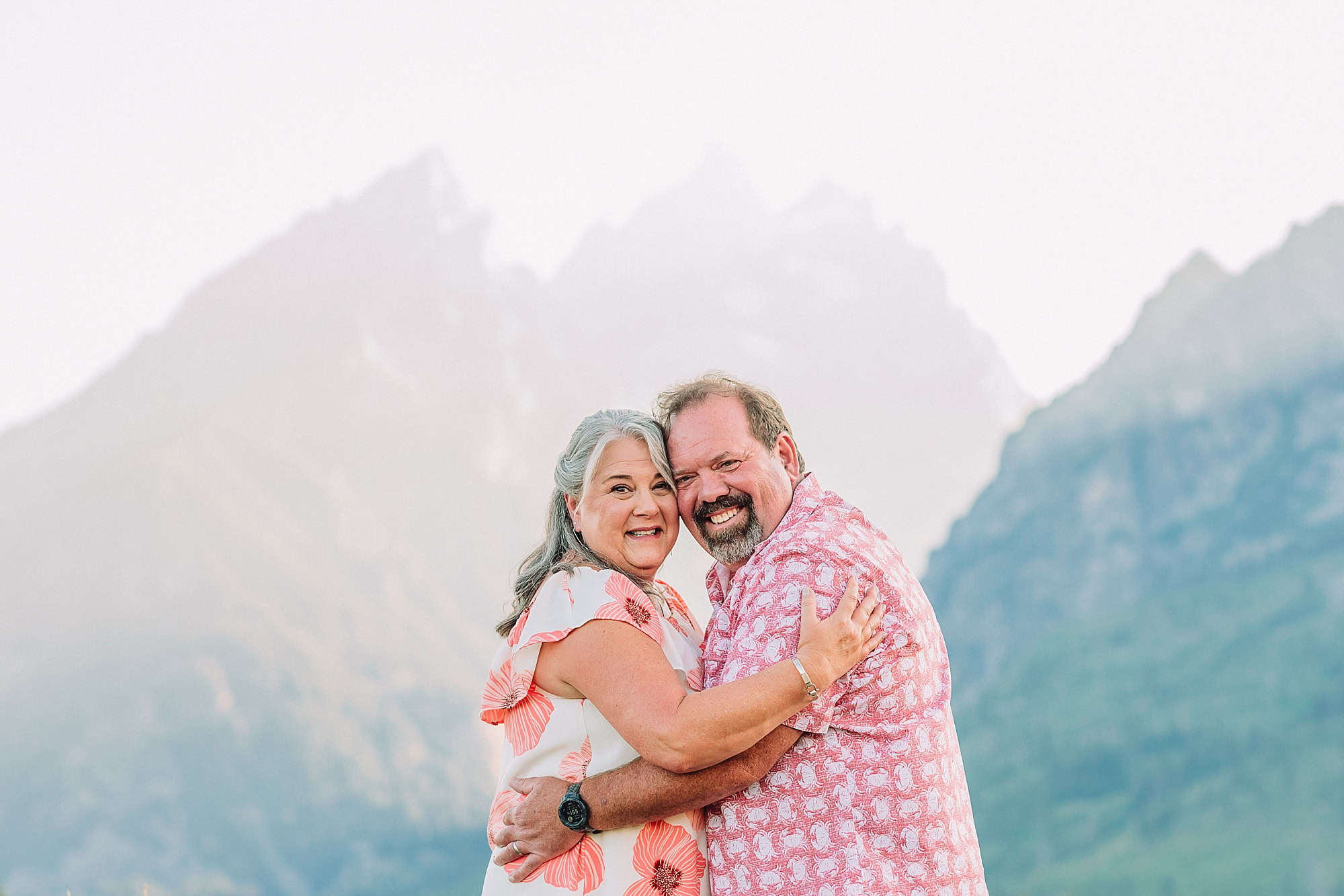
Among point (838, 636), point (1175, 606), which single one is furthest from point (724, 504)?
point (1175, 606)

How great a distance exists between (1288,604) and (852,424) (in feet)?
252

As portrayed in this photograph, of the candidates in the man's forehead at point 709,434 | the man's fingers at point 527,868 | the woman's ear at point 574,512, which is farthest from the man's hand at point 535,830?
the man's forehead at point 709,434

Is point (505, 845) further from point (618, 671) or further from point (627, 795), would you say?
point (618, 671)

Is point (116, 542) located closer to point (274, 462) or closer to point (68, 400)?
point (274, 462)

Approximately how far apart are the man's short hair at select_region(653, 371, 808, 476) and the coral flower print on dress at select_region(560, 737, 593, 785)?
1345 millimetres

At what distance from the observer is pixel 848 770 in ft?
13.1

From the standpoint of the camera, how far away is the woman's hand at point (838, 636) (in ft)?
12.8

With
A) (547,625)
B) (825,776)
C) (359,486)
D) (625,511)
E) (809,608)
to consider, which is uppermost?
(359,486)

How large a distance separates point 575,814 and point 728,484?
1.37m

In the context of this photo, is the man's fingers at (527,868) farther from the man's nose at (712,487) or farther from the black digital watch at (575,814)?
the man's nose at (712,487)

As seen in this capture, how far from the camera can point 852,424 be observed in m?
167

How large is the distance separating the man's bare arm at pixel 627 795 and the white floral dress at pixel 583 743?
63mm

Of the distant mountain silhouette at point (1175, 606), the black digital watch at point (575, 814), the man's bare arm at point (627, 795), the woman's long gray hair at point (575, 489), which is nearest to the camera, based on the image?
the man's bare arm at point (627, 795)

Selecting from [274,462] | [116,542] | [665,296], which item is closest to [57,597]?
[116,542]
